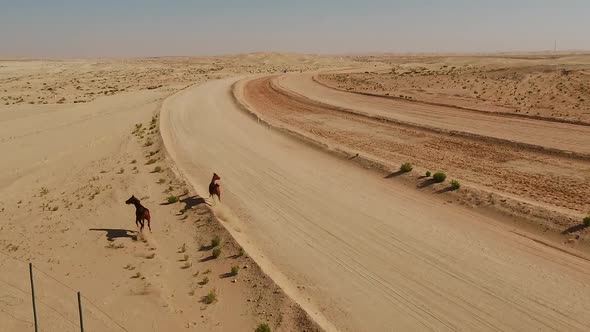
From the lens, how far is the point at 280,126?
1199 inches

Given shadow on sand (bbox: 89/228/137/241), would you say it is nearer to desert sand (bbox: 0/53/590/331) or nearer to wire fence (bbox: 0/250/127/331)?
desert sand (bbox: 0/53/590/331)

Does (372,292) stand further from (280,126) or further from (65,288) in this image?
(280,126)

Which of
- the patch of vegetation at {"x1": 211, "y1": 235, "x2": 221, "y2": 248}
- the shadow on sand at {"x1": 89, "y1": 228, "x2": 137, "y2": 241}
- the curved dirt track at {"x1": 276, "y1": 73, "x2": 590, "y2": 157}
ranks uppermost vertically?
the curved dirt track at {"x1": 276, "y1": 73, "x2": 590, "y2": 157}

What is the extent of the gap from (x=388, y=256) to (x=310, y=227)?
10.0 ft

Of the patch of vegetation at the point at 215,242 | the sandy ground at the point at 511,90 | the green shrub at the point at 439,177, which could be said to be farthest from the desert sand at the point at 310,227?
the sandy ground at the point at 511,90

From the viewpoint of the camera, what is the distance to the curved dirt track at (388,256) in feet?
33.1

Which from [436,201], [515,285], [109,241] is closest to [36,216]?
[109,241]

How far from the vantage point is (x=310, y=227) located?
14.9m

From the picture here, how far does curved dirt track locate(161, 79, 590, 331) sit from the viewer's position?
397 inches

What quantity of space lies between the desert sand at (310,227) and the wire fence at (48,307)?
5cm

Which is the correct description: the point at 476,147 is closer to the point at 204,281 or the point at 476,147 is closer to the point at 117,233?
the point at 204,281

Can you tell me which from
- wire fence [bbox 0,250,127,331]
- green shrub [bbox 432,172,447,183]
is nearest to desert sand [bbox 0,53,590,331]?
wire fence [bbox 0,250,127,331]

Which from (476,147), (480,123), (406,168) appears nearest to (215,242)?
(406,168)

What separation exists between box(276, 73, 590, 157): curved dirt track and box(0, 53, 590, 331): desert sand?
0.70 ft
